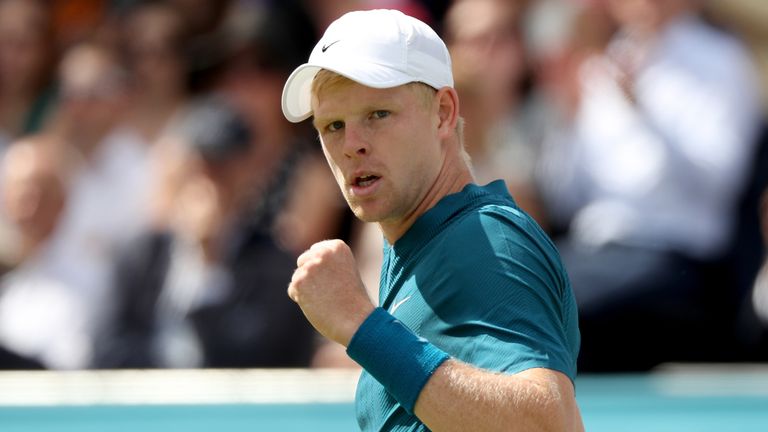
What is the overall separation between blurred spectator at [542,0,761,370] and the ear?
9.97ft

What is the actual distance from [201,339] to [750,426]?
2.19 metres

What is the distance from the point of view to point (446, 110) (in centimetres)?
236

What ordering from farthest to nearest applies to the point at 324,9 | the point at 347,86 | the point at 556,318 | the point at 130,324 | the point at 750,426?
the point at 324,9 → the point at 130,324 → the point at 750,426 → the point at 347,86 → the point at 556,318

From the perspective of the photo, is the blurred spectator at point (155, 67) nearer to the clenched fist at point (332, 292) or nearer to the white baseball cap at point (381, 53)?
the white baseball cap at point (381, 53)

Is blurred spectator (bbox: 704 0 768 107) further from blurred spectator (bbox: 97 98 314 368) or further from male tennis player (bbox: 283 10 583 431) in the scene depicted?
male tennis player (bbox: 283 10 583 431)

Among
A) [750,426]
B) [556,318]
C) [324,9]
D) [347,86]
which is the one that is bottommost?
[750,426]

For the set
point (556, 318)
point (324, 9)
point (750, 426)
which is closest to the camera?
point (556, 318)

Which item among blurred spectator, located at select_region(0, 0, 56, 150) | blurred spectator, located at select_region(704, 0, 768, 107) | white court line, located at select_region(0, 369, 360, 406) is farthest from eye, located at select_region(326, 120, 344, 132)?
blurred spectator, located at select_region(0, 0, 56, 150)

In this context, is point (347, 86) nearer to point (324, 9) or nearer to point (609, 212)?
point (609, 212)

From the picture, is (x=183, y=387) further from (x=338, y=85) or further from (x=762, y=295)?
(x=338, y=85)

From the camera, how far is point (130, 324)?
5855 millimetres

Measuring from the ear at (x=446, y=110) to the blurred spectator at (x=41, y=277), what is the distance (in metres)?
3.75

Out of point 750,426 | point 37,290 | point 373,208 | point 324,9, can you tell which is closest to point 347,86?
point 373,208

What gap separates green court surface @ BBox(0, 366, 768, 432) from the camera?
500 centimetres
